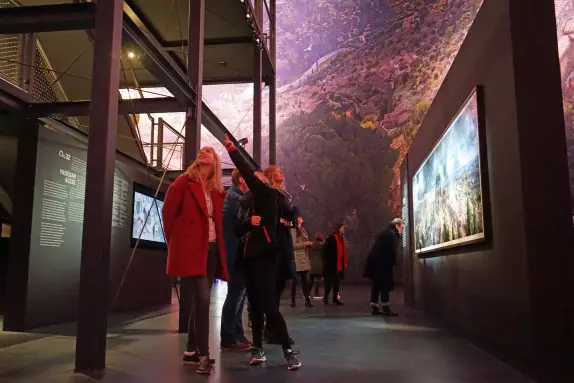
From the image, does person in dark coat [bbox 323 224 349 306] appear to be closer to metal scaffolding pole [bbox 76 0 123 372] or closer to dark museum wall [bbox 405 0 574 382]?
dark museum wall [bbox 405 0 574 382]

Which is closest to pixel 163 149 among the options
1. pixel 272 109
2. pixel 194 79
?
pixel 272 109

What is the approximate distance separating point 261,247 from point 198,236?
19.6 inches

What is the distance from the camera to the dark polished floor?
3924 millimetres

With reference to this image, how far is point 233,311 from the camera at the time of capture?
5.04 metres

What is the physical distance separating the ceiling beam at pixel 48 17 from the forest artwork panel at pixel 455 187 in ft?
12.6

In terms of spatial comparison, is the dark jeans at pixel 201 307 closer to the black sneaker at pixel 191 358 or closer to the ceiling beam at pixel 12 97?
the black sneaker at pixel 191 358

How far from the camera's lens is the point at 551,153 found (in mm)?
3977

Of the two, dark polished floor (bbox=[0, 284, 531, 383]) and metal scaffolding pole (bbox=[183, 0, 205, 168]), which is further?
metal scaffolding pole (bbox=[183, 0, 205, 168])

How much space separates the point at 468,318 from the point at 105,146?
4.32 meters

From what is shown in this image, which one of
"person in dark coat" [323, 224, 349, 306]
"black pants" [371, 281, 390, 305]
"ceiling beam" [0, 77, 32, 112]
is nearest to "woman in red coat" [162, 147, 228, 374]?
"ceiling beam" [0, 77, 32, 112]

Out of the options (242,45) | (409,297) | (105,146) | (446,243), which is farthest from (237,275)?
(242,45)

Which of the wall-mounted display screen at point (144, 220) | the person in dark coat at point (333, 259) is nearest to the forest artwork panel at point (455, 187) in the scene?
the person in dark coat at point (333, 259)

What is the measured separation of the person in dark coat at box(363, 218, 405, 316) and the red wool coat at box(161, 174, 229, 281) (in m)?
5.45

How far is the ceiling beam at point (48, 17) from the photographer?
179 inches
